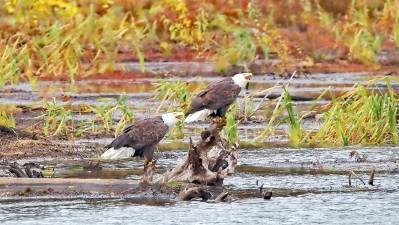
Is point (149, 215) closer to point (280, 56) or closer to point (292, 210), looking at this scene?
point (292, 210)

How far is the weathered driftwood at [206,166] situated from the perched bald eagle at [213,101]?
1.64m

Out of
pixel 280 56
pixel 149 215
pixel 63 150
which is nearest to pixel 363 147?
pixel 63 150

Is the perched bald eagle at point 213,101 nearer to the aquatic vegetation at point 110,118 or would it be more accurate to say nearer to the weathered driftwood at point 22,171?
the weathered driftwood at point 22,171

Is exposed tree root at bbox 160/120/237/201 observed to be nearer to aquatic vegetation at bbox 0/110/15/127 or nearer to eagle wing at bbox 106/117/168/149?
eagle wing at bbox 106/117/168/149

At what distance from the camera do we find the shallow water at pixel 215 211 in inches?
432

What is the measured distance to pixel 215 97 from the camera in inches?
545

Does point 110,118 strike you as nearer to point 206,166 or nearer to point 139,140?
point 139,140

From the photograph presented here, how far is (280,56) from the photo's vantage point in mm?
24906

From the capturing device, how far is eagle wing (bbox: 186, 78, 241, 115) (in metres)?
13.8

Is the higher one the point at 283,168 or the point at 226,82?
the point at 226,82

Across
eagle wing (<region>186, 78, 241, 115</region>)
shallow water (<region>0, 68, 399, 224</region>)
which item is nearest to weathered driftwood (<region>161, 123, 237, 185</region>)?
shallow water (<region>0, 68, 399, 224</region>)

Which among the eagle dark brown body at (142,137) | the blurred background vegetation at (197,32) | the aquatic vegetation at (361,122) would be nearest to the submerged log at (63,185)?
the eagle dark brown body at (142,137)

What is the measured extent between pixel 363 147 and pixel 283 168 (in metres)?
1.71

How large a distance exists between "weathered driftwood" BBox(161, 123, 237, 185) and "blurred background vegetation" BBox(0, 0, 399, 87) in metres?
10.8
